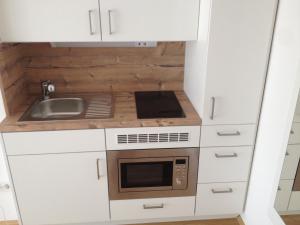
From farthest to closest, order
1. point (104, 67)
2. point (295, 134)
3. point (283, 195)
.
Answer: point (104, 67), point (283, 195), point (295, 134)

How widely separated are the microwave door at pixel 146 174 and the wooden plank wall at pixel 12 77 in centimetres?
85

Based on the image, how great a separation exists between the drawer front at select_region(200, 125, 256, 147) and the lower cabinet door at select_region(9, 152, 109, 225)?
2.30ft

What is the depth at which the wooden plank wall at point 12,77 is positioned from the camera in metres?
1.74

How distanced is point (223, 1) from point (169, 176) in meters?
1.18

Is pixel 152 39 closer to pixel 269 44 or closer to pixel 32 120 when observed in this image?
pixel 269 44

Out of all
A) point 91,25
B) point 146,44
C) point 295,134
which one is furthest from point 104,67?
point 295,134

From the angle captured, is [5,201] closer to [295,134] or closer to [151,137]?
[151,137]

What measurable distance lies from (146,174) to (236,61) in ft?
3.19

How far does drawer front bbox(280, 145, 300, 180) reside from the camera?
4.77 feet

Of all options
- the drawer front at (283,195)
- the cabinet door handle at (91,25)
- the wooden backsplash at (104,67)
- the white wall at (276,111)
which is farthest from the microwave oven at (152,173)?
the cabinet door handle at (91,25)

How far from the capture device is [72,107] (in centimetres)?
220

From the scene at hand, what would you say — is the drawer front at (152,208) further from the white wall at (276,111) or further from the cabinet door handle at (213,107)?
the cabinet door handle at (213,107)

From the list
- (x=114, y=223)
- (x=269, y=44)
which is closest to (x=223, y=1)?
(x=269, y=44)

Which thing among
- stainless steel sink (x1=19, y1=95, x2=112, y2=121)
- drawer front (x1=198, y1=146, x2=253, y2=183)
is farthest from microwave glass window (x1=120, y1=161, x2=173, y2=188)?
stainless steel sink (x1=19, y1=95, x2=112, y2=121)
